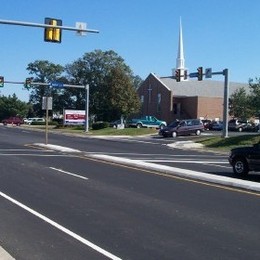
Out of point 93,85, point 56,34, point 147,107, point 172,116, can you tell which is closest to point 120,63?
point 93,85

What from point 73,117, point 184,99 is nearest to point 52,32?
point 73,117

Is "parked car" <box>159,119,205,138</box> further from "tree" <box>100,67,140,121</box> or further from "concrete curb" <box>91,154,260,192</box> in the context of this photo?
"tree" <box>100,67,140,121</box>

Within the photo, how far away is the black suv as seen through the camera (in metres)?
17.2

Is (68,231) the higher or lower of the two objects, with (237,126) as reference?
lower

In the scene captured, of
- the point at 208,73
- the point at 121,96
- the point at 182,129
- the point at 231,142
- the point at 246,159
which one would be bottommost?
the point at 231,142

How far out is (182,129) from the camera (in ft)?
176

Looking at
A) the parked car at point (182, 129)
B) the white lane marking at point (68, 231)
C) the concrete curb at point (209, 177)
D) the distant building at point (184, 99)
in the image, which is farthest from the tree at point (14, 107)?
the white lane marking at point (68, 231)

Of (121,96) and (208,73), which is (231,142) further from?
(121,96)

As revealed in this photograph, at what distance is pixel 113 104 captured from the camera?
3428 inches

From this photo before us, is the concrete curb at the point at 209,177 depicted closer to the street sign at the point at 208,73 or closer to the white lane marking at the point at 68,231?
the white lane marking at the point at 68,231

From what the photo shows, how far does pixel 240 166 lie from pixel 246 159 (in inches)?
14.7

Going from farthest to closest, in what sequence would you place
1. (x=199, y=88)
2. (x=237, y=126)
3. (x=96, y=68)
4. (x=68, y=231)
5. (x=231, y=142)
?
(x=96, y=68), (x=199, y=88), (x=237, y=126), (x=231, y=142), (x=68, y=231)

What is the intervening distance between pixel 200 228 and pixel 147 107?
92.8m

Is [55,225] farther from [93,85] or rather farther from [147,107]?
[93,85]
